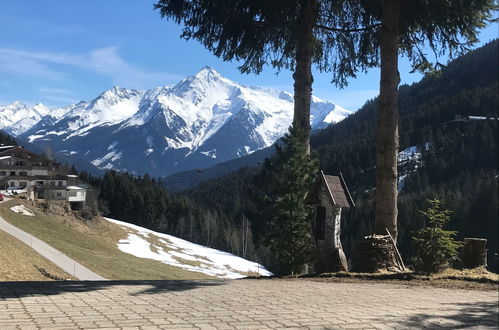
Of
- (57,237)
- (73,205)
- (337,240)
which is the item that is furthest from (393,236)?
(73,205)

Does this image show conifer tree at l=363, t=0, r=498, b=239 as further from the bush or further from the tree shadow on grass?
the tree shadow on grass

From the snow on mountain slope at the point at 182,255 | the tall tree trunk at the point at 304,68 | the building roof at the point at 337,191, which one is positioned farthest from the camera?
the snow on mountain slope at the point at 182,255

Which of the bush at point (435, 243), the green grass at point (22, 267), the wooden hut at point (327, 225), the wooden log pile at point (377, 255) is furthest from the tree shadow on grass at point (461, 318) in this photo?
the green grass at point (22, 267)

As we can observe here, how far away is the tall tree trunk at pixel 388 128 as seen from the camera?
41.3 feet

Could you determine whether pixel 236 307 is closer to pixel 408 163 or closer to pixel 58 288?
pixel 58 288

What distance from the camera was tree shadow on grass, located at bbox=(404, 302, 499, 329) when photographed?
6.79 m

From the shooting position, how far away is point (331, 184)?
513 inches

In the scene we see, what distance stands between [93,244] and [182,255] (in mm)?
16857

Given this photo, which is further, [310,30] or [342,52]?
[342,52]

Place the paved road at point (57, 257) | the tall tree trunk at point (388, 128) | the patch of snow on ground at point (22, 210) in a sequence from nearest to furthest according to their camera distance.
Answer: the tall tree trunk at point (388, 128)
the paved road at point (57, 257)
the patch of snow on ground at point (22, 210)

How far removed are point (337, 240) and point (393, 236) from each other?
4.80ft

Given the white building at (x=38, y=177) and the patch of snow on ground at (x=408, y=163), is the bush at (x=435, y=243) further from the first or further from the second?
the patch of snow on ground at (x=408, y=163)

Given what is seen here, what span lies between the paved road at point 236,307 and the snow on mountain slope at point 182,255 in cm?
4950

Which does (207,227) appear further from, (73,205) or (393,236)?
(393,236)
